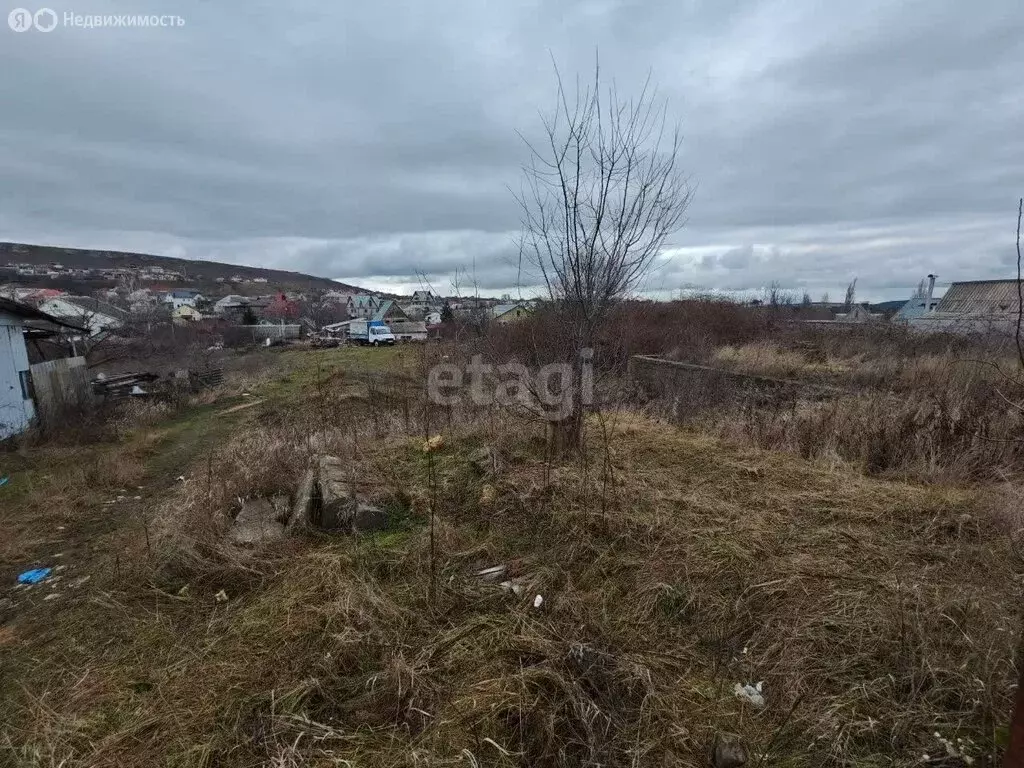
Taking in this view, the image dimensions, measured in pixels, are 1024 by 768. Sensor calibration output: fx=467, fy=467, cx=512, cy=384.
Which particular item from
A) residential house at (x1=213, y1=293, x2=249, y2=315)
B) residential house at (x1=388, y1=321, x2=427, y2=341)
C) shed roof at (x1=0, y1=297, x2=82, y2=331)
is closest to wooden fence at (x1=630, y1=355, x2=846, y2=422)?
shed roof at (x1=0, y1=297, x2=82, y2=331)

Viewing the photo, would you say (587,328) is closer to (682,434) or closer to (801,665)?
(682,434)

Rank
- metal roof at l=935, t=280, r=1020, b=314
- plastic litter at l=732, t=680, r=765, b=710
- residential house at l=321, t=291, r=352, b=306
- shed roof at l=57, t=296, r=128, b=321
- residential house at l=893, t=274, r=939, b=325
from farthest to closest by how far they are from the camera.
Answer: residential house at l=321, t=291, r=352, b=306 < shed roof at l=57, t=296, r=128, b=321 < residential house at l=893, t=274, r=939, b=325 < metal roof at l=935, t=280, r=1020, b=314 < plastic litter at l=732, t=680, r=765, b=710

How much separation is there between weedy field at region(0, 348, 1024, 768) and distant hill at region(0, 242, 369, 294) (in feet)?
282

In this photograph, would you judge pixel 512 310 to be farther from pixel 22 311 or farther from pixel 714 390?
pixel 22 311

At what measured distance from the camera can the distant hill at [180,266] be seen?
2729 inches

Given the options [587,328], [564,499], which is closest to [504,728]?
[564,499]

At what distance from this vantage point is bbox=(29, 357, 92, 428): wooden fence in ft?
31.6

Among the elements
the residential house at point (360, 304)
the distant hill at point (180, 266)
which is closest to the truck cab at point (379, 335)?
the residential house at point (360, 304)

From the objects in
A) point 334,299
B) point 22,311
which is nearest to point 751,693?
point 22,311

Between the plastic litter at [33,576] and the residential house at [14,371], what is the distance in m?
7.20

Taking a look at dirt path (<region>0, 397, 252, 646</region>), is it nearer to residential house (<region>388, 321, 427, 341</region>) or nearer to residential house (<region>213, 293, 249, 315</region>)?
residential house (<region>388, 321, 427, 341</region>)

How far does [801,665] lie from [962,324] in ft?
58.7

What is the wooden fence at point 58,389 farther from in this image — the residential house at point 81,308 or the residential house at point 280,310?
the residential house at point 280,310

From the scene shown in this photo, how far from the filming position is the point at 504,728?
1916mm
